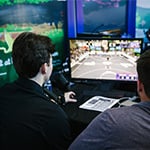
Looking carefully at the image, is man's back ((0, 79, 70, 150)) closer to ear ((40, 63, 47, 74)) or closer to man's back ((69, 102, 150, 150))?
ear ((40, 63, 47, 74))

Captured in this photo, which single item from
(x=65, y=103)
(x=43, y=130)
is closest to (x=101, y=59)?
(x=65, y=103)

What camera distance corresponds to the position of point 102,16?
3.00 meters

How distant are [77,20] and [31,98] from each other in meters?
1.69

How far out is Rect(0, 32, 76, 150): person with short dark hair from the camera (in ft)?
4.44

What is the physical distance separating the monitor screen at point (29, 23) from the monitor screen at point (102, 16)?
0.28 m

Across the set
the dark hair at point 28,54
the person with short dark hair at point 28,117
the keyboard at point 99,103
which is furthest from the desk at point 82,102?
the dark hair at point 28,54

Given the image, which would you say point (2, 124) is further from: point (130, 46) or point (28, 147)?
point (130, 46)

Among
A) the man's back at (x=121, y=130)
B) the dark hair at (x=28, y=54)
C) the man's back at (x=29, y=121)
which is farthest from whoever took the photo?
the dark hair at (x=28, y=54)

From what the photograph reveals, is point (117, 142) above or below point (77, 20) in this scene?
below

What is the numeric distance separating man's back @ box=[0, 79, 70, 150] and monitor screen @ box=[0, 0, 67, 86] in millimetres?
782

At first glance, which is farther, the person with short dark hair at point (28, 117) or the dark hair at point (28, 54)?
the dark hair at point (28, 54)

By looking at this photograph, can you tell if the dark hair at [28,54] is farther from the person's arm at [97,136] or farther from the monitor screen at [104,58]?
the monitor screen at [104,58]

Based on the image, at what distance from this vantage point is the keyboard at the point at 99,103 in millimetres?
1959

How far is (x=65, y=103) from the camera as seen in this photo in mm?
2113
